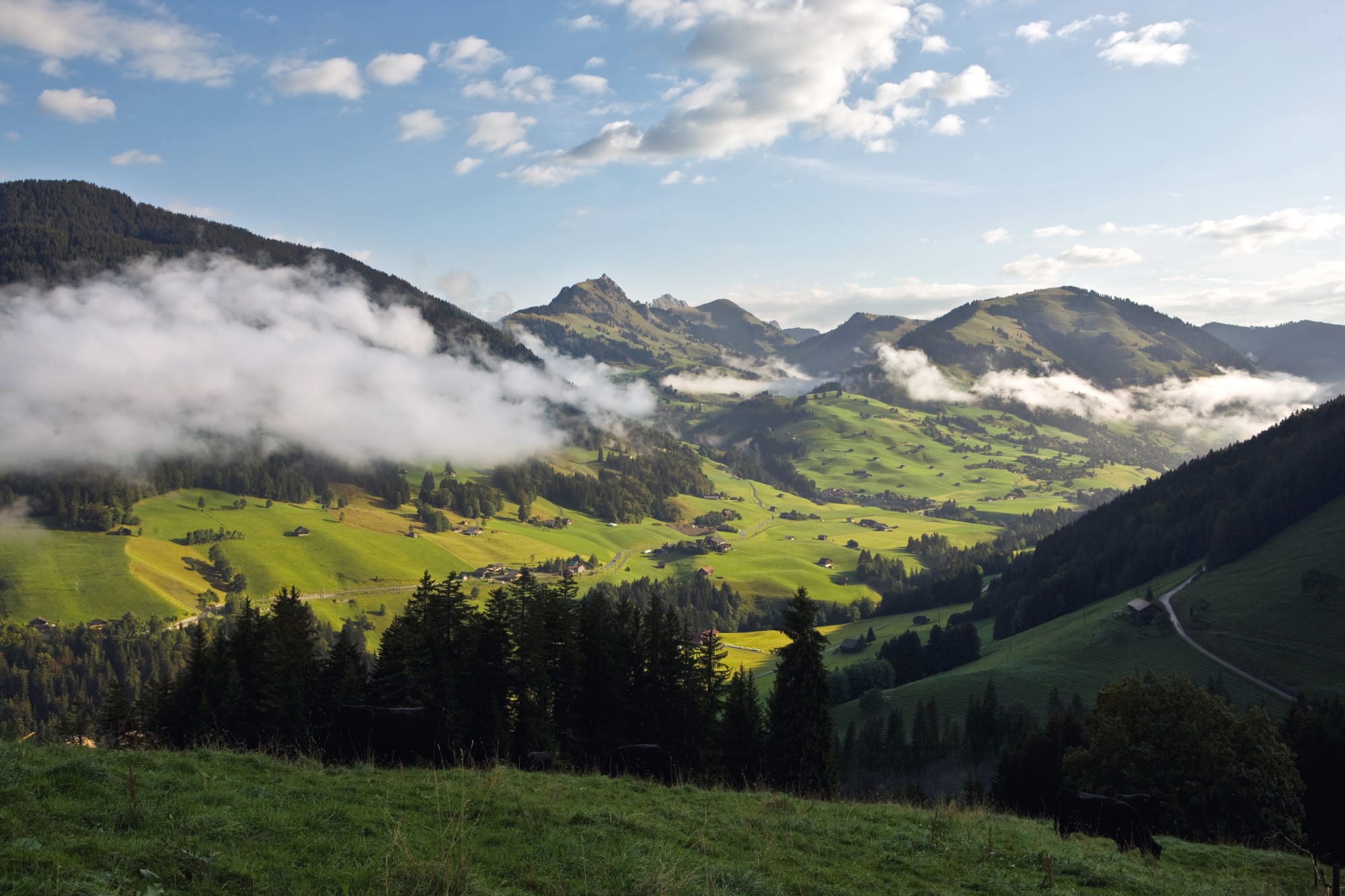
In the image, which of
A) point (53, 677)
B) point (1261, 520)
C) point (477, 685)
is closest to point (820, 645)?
point (477, 685)

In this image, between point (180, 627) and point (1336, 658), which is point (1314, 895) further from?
point (180, 627)

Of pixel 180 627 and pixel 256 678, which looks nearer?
pixel 256 678

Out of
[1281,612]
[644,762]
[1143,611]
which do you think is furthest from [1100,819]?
[1143,611]

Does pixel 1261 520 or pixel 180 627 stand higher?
pixel 1261 520

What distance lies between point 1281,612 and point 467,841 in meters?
142

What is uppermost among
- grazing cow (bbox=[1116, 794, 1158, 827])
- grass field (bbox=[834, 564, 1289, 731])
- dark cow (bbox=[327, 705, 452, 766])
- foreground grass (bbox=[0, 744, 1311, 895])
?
foreground grass (bbox=[0, 744, 1311, 895])

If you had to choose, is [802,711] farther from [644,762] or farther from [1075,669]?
[1075,669]

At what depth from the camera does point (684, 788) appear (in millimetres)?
21078

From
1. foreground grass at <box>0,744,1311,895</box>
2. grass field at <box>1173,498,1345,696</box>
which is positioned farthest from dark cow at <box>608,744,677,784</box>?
grass field at <box>1173,498,1345,696</box>

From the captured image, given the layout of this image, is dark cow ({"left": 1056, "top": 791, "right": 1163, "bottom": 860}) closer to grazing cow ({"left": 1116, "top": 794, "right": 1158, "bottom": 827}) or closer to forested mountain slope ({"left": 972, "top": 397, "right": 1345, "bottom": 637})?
grazing cow ({"left": 1116, "top": 794, "right": 1158, "bottom": 827})

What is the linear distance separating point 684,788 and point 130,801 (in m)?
14.0

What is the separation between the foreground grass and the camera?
9.23 m

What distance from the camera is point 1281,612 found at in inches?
4397

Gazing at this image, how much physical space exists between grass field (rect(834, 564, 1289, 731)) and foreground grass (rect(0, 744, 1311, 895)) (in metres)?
95.9
